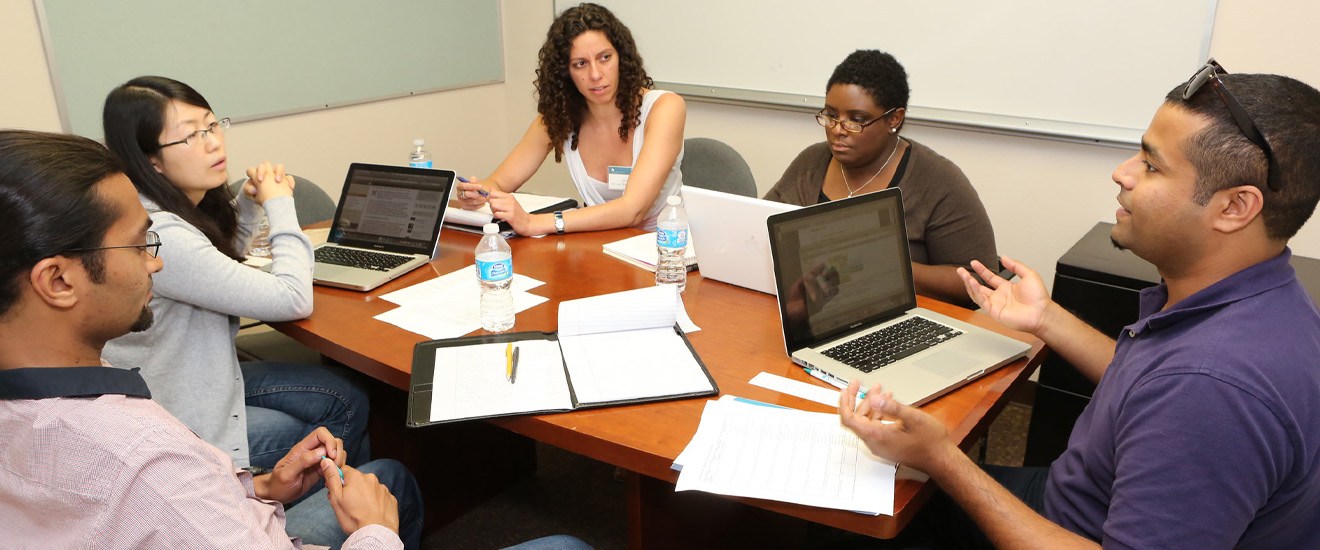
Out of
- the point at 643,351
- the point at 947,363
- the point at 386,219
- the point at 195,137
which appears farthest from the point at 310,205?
the point at 947,363

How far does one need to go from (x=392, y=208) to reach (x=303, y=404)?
0.59 m

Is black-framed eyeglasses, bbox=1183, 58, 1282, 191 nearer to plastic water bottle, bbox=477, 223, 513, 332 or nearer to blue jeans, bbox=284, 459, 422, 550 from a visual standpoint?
plastic water bottle, bbox=477, 223, 513, 332

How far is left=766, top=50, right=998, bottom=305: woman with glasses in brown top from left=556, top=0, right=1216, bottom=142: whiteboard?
980 millimetres

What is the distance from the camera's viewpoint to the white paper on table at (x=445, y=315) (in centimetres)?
178

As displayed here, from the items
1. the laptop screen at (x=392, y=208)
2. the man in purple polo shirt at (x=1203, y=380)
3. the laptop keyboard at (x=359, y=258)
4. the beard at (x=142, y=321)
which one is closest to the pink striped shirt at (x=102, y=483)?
the beard at (x=142, y=321)

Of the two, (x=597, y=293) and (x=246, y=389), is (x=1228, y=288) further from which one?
(x=246, y=389)

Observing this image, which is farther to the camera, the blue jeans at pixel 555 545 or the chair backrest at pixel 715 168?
the chair backrest at pixel 715 168

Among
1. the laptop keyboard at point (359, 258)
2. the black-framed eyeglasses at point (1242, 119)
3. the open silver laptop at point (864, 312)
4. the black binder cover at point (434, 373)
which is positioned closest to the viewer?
the black-framed eyeglasses at point (1242, 119)

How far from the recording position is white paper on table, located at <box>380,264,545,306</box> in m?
1.97

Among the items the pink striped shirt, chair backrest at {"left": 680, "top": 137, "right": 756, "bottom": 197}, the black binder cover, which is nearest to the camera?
the pink striped shirt

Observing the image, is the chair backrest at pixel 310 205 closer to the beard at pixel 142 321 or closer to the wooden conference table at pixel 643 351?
the wooden conference table at pixel 643 351

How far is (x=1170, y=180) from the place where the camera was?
1.19 meters

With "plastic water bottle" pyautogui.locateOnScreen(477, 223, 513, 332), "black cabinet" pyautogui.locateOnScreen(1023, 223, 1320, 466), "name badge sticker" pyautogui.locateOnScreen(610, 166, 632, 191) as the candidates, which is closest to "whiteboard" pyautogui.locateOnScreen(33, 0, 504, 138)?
"name badge sticker" pyautogui.locateOnScreen(610, 166, 632, 191)

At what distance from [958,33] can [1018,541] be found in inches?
94.7
